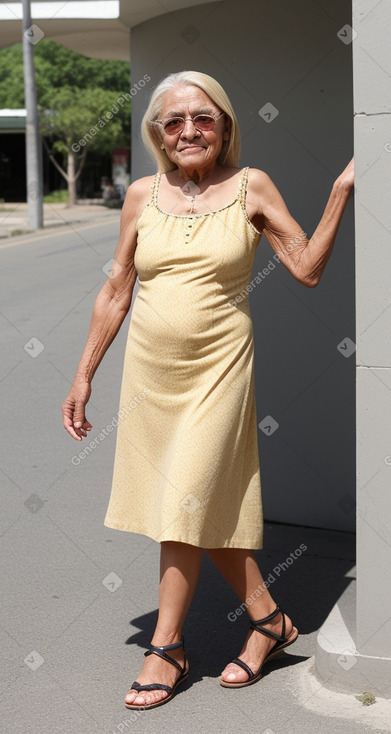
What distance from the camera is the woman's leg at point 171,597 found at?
350 cm

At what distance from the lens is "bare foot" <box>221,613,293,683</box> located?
3.59m

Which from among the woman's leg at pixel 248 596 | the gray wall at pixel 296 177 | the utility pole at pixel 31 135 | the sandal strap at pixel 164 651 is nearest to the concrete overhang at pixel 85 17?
the gray wall at pixel 296 177

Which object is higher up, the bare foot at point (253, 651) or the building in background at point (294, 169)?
the building in background at point (294, 169)

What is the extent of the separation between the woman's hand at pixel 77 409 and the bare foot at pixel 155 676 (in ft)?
2.60

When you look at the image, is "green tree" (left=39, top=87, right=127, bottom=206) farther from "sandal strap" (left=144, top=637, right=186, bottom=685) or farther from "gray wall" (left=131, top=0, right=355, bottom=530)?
"sandal strap" (left=144, top=637, right=186, bottom=685)

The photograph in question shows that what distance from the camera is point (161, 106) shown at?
3516 millimetres

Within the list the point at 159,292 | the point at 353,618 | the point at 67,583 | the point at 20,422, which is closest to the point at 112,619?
the point at 67,583

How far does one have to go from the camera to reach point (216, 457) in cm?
343

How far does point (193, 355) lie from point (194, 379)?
0.08 metres

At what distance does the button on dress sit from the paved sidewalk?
891 inches

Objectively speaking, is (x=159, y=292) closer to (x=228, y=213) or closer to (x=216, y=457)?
(x=228, y=213)

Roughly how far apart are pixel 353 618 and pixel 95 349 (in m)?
1.28

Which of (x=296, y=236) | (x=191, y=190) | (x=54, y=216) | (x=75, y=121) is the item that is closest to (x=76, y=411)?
(x=191, y=190)

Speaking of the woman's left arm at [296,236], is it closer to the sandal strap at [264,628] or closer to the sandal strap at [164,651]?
the sandal strap at [264,628]
